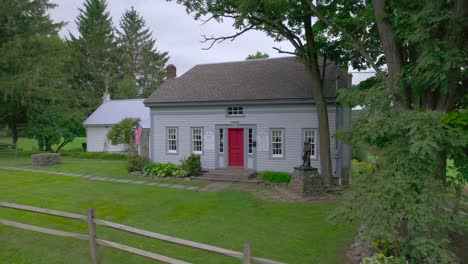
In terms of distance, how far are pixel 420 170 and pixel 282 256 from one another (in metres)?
3.26

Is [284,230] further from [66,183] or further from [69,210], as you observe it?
[66,183]

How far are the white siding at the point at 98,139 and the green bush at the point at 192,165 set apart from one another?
12.7 m

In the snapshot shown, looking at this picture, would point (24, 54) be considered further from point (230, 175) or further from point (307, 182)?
point (307, 182)

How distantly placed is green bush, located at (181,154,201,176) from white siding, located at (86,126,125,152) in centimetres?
1270

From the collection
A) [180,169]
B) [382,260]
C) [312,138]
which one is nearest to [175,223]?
[382,260]

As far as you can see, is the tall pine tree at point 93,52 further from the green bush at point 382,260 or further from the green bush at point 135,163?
the green bush at point 382,260

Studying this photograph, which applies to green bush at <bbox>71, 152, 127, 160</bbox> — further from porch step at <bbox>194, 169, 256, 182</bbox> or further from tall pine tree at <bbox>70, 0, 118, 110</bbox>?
tall pine tree at <bbox>70, 0, 118, 110</bbox>

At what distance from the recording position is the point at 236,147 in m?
Result: 17.4

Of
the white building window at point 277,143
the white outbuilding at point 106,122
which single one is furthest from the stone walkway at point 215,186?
the white outbuilding at point 106,122

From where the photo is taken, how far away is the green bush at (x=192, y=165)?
16.9 metres

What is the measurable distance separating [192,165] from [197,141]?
1.88 metres

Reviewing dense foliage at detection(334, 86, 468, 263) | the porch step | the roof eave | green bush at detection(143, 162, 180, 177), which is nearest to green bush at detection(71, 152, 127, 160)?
the roof eave

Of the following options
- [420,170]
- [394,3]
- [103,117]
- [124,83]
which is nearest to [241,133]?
[394,3]

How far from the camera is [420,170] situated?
192 inches
